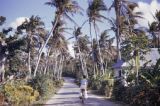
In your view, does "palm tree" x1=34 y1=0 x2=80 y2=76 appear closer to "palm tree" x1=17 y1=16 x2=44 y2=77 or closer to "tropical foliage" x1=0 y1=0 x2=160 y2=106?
"tropical foliage" x1=0 y1=0 x2=160 y2=106

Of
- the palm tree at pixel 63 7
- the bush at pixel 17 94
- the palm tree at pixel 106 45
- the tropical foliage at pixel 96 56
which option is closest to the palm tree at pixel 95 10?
the tropical foliage at pixel 96 56

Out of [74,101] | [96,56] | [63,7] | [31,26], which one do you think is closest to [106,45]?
[96,56]

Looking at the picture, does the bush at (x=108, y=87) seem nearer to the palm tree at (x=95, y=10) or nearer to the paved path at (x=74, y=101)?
the paved path at (x=74, y=101)

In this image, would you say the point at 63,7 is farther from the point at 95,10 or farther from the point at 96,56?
the point at 96,56

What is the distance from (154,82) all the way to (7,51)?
3180 centimetres

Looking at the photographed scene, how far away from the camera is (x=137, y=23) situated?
51.4 meters

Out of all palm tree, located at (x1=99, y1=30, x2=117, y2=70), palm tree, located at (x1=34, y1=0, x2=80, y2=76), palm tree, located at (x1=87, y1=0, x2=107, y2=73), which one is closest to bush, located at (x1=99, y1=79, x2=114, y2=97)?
palm tree, located at (x1=34, y1=0, x2=80, y2=76)

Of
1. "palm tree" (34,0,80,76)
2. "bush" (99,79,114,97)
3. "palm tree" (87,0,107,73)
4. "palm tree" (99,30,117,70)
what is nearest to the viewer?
"bush" (99,79,114,97)

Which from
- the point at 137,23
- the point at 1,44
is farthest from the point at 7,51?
the point at 137,23

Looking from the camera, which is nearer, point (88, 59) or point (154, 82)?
point (154, 82)

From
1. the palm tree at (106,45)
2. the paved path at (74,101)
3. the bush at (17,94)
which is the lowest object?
the paved path at (74,101)

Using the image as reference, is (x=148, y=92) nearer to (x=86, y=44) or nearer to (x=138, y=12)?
(x=138, y=12)

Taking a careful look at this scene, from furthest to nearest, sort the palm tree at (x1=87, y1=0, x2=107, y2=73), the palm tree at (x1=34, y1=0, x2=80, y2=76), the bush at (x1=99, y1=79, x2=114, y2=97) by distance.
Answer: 1. the palm tree at (x1=87, y1=0, x2=107, y2=73)
2. the palm tree at (x1=34, y1=0, x2=80, y2=76)
3. the bush at (x1=99, y1=79, x2=114, y2=97)

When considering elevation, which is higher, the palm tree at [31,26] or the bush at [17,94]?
the palm tree at [31,26]
